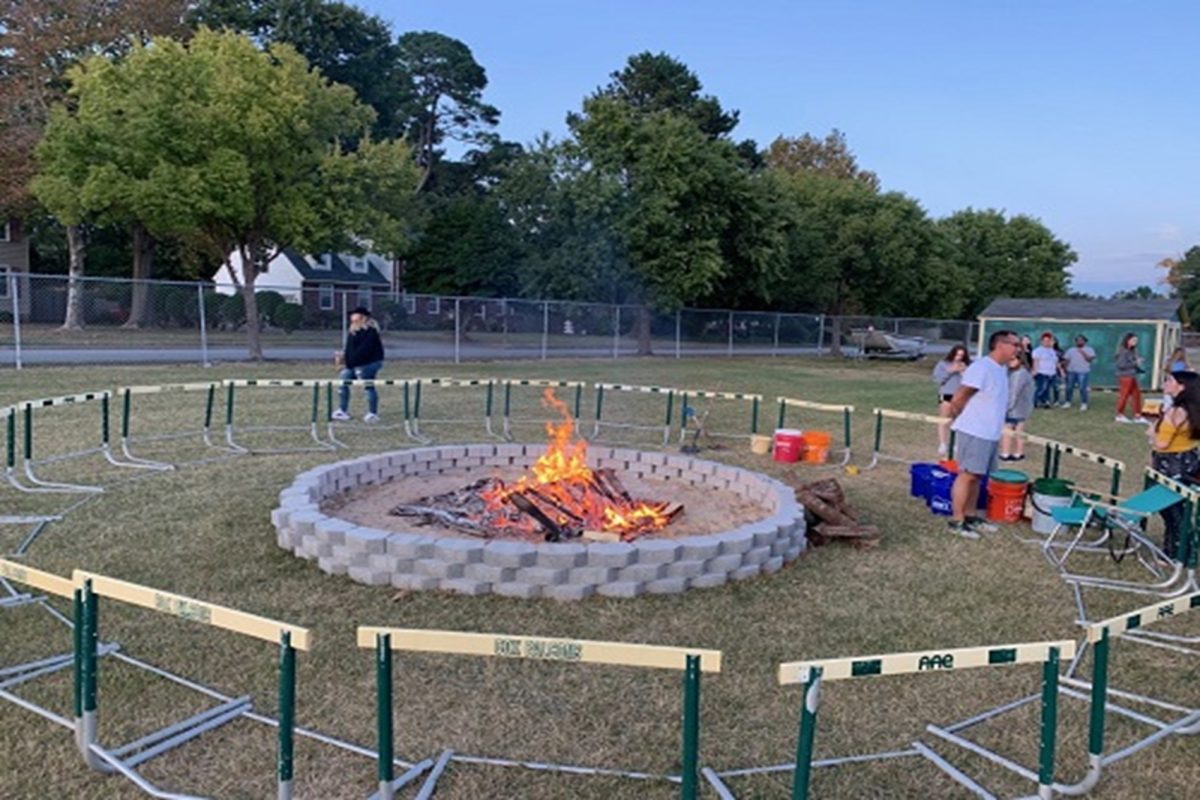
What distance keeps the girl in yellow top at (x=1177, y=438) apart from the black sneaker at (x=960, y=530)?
4.82 feet

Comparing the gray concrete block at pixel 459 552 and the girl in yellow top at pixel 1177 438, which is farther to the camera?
the girl in yellow top at pixel 1177 438

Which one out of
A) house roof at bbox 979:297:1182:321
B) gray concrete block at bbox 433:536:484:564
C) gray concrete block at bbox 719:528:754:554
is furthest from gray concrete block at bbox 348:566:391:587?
house roof at bbox 979:297:1182:321

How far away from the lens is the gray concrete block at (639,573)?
535 centimetres

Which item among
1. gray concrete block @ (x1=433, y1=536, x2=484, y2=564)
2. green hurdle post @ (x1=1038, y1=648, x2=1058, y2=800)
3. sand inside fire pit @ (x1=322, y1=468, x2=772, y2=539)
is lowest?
sand inside fire pit @ (x1=322, y1=468, x2=772, y2=539)

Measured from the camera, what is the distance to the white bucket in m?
7.11

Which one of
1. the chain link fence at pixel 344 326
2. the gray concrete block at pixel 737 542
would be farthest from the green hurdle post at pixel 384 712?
the chain link fence at pixel 344 326

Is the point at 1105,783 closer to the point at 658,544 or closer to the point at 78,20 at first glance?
the point at 658,544

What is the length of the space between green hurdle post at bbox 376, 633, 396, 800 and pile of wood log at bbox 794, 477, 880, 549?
4.74 meters

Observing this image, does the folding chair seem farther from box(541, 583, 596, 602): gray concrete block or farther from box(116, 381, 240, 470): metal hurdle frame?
box(116, 381, 240, 470): metal hurdle frame

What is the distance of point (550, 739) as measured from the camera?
367 centimetres

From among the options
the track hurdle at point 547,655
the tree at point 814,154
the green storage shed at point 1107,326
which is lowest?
the track hurdle at point 547,655

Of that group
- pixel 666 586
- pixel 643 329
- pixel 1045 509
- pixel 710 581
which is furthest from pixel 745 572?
pixel 643 329

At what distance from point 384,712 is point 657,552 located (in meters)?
2.96

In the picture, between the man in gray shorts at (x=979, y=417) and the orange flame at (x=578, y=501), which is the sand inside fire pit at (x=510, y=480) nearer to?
the orange flame at (x=578, y=501)
